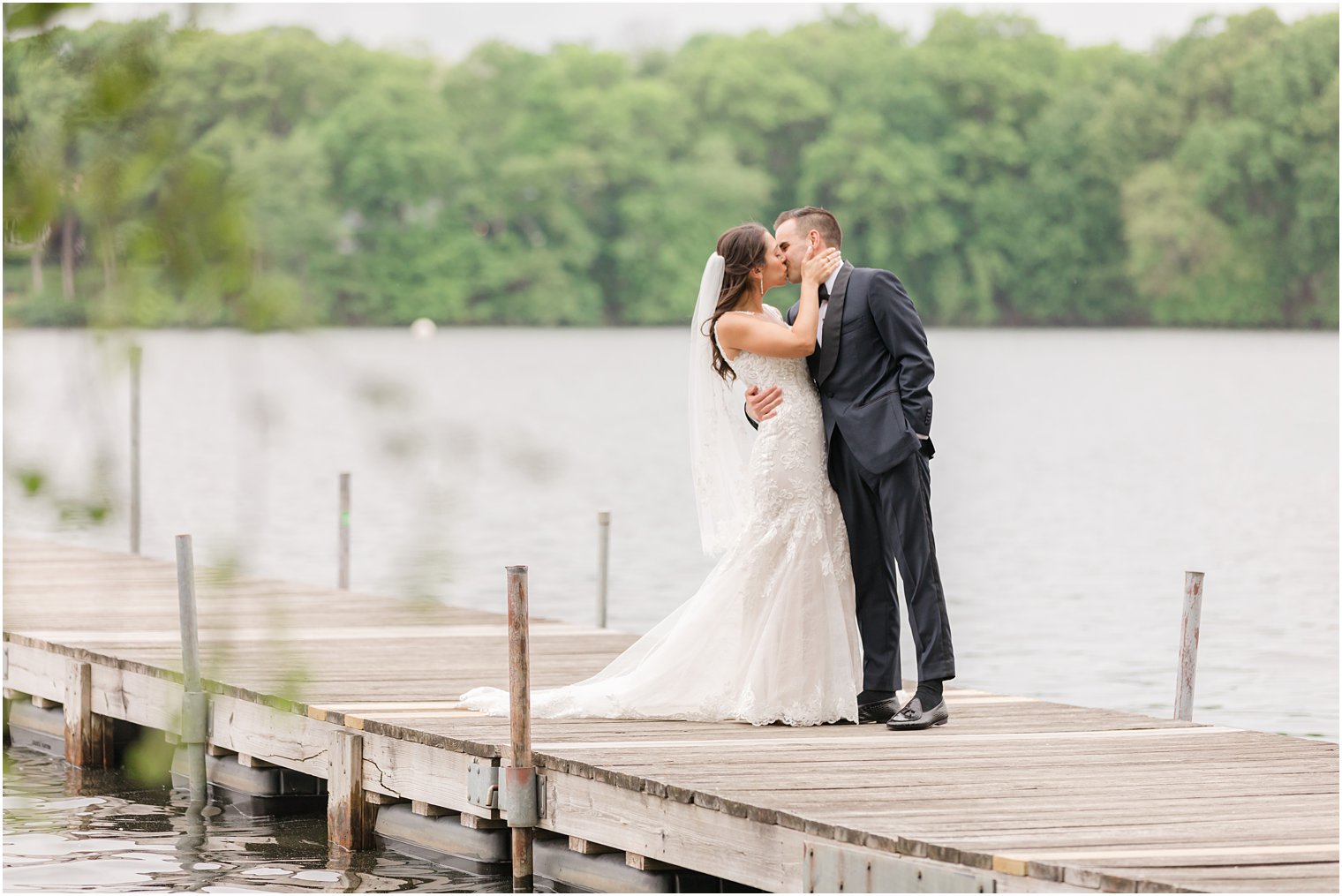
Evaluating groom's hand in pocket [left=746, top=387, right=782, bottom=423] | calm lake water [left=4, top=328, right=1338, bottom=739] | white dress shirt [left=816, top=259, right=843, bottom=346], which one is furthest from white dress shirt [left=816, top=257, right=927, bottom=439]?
calm lake water [left=4, top=328, right=1338, bottom=739]

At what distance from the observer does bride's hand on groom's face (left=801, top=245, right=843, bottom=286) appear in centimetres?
723

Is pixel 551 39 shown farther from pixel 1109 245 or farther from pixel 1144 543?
pixel 1144 543

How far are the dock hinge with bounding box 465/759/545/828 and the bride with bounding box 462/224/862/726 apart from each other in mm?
642

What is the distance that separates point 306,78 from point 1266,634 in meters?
18.6

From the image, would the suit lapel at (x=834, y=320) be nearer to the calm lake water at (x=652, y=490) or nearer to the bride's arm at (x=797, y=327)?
the bride's arm at (x=797, y=327)

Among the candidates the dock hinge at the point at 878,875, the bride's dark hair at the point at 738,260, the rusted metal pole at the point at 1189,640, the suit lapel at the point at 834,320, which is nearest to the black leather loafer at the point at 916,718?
the suit lapel at the point at 834,320

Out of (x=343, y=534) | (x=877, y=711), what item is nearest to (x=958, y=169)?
(x=343, y=534)

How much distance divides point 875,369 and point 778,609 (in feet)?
3.05

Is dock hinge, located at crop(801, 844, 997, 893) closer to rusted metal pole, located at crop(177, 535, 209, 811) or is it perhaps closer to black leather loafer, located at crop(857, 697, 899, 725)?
black leather loafer, located at crop(857, 697, 899, 725)

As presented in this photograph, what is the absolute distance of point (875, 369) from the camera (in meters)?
7.17

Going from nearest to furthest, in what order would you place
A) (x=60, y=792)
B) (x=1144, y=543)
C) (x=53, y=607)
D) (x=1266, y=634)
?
(x=60, y=792), (x=53, y=607), (x=1266, y=634), (x=1144, y=543)

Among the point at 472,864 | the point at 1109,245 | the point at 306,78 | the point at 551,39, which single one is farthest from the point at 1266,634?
the point at 551,39

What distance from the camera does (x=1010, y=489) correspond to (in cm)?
3434

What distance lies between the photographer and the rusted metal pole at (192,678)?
820 cm
